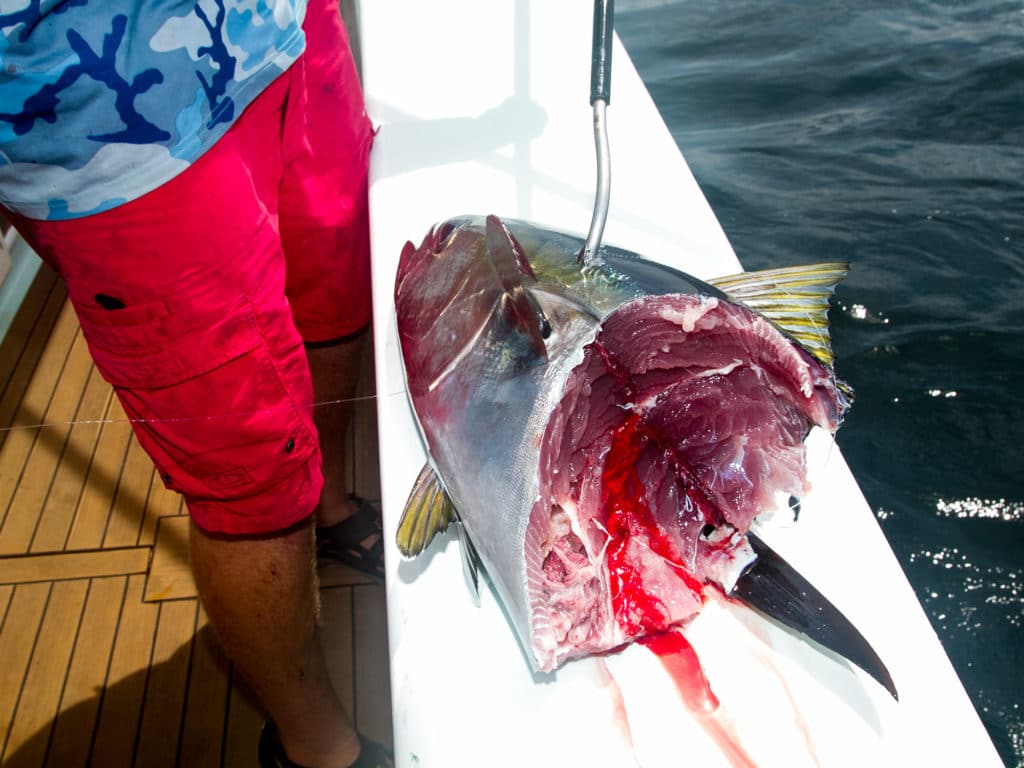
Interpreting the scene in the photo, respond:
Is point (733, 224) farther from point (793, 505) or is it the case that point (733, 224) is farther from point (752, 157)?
point (793, 505)

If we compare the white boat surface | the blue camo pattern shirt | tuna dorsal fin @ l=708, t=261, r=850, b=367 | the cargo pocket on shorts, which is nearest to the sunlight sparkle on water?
the white boat surface

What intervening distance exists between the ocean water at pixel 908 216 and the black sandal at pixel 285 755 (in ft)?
4.83

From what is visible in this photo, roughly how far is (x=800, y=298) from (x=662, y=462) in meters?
0.38

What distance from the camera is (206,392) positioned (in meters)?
1.30

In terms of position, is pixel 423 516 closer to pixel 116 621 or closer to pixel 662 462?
pixel 662 462

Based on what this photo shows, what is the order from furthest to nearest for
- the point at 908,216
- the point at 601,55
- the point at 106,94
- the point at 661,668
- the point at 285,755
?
the point at 908,216 < the point at 285,755 < the point at 601,55 < the point at 661,668 < the point at 106,94

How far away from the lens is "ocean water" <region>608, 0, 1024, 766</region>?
88.1 inches

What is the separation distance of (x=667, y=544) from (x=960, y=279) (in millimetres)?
2595

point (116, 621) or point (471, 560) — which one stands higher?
point (471, 560)

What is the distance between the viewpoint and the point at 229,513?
1.44m

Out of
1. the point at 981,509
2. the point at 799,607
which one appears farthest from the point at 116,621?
the point at 981,509

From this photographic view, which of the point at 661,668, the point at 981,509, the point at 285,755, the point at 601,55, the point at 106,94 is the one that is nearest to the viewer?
the point at 106,94

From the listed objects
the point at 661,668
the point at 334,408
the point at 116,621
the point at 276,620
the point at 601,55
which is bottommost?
the point at 116,621

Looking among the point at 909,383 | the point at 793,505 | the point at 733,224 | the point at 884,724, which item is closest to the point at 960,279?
the point at 909,383
